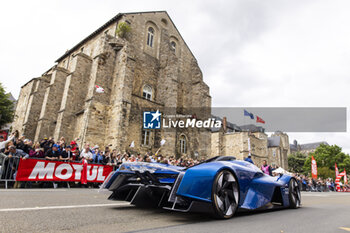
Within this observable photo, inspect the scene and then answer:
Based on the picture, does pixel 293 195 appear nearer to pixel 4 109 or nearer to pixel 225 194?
pixel 225 194

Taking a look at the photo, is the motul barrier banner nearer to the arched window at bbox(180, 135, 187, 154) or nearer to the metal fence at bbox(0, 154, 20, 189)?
the metal fence at bbox(0, 154, 20, 189)

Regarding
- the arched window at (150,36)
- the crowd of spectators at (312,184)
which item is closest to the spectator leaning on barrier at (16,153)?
the arched window at (150,36)

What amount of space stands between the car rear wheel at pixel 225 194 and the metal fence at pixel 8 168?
7.29 m

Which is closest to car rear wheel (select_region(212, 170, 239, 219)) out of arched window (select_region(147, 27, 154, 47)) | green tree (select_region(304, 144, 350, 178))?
arched window (select_region(147, 27, 154, 47))

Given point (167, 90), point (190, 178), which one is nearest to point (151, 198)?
point (190, 178)

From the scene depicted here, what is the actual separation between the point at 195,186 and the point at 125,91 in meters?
16.7

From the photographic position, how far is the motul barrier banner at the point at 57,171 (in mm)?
7642

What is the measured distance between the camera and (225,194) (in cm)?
309

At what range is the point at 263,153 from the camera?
44750 millimetres

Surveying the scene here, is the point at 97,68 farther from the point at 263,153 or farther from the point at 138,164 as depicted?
the point at 263,153

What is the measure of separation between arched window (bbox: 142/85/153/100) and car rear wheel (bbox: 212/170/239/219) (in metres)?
19.7

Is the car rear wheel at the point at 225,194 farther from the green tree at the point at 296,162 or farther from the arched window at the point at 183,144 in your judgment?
the green tree at the point at 296,162

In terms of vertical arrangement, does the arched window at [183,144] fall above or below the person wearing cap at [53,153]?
above

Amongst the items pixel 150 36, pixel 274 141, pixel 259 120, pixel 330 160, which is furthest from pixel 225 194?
pixel 274 141
